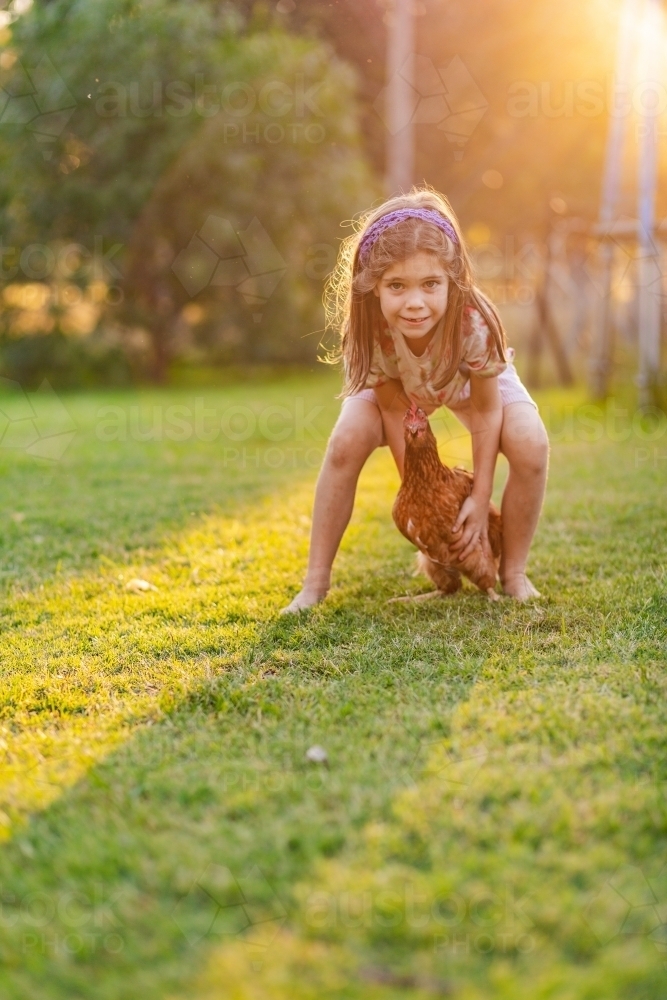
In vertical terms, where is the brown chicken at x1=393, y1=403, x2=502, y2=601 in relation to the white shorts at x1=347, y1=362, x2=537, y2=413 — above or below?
below

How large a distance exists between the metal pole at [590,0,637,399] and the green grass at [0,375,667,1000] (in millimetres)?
5341

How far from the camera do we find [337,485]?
2.76 meters

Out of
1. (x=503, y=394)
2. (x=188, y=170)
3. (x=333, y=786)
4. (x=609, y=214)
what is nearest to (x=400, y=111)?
(x=609, y=214)

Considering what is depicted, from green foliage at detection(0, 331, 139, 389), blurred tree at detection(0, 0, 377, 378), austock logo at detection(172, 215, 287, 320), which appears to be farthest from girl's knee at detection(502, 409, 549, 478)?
green foliage at detection(0, 331, 139, 389)

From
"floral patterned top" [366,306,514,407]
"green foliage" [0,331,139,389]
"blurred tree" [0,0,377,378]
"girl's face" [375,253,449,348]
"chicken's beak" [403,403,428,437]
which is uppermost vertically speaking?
"blurred tree" [0,0,377,378]

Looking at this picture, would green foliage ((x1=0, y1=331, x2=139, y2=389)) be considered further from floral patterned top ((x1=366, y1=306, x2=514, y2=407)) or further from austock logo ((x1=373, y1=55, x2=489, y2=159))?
floral patterned top ((x1=366, y1=306, x2=514, y2=407))

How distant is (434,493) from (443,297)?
0.53m

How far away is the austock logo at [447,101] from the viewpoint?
46.3 ft

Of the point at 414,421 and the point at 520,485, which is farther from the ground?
the point at 414,421

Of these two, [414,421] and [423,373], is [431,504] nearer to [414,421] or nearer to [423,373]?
[414,421]

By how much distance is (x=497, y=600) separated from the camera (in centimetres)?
272

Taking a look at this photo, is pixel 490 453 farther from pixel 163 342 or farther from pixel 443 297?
pixel 163 342

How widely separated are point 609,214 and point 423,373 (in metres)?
6.55

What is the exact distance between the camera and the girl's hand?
2672 millimetres
